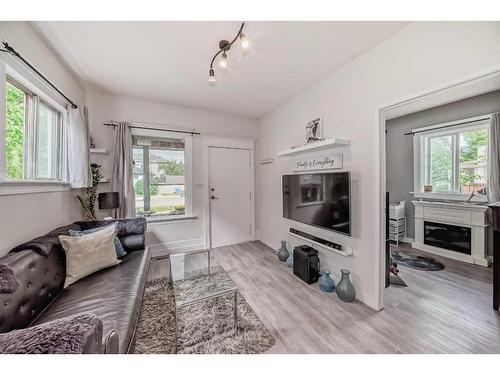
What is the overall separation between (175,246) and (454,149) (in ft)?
16.5

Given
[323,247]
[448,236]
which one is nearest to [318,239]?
[323,247]

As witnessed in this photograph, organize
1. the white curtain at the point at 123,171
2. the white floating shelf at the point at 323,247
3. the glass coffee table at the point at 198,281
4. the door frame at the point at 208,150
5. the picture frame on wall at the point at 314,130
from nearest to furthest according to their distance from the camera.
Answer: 1. the glass coffee table at the point at 198,281
2. the white floating shelf at the point at 323,247
3. the picture frame on wall at the point at 314,130
4. the white curtain at the point at 123,171
5. the door frame at the point at 208,150

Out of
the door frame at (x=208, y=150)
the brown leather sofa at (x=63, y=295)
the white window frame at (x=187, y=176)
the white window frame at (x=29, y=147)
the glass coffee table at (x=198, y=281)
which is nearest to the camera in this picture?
the brown leather sofa at (x=63, y=295)

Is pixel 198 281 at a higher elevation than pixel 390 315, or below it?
higher

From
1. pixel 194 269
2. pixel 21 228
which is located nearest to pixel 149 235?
pixel 194 269

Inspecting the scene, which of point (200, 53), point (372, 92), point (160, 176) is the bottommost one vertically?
point (160, 176)

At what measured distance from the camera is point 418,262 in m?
2.80

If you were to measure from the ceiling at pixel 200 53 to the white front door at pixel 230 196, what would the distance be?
1.21 m

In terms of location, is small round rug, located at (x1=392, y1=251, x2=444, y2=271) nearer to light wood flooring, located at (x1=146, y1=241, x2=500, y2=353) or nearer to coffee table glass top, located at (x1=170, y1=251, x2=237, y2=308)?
light wood flooring, located at (x1=146, y1=241, x2=500, y2=353)

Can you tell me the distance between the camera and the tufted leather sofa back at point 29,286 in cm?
102

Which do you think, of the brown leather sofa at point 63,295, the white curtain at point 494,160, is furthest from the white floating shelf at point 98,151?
the white curtain at point 494,160

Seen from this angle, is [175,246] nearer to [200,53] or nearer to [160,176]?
[160,176]

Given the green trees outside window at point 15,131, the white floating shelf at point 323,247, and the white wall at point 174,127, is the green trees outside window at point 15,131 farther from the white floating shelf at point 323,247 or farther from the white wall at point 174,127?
the white floating shelf at point 323,247
